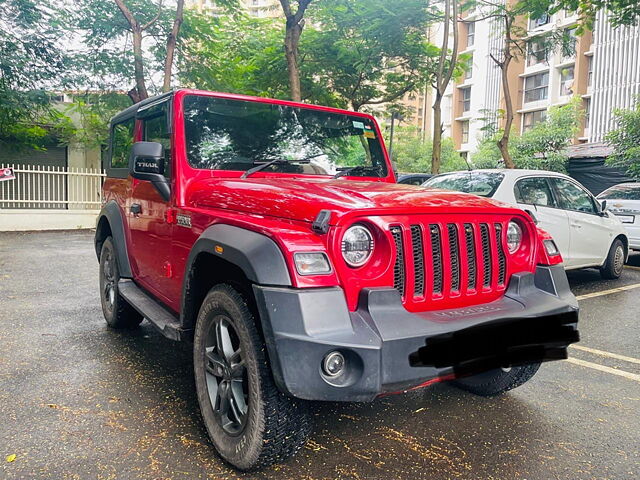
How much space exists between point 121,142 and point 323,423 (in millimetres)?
3209

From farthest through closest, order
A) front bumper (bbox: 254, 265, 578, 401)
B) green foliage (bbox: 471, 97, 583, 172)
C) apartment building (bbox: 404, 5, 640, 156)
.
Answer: apartment building (bbox: 404, 5, 640, 156)
green foliage (bbox: 471, 97, 583, 172)
front bumper (bbox: 254, 265, 578, 401)

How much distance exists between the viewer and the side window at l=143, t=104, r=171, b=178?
3561mm

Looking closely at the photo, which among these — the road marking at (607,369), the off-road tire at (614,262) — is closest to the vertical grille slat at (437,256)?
the road marking at (607,369)

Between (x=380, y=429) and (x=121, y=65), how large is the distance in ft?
44.5

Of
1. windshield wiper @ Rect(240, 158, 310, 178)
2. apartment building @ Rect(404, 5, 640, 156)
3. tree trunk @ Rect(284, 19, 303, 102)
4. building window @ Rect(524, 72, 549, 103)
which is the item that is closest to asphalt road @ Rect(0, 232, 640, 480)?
windshield wiper @ Rect(240, 158, 310, 178)

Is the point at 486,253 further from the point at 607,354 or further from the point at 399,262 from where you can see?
the point at 607,354

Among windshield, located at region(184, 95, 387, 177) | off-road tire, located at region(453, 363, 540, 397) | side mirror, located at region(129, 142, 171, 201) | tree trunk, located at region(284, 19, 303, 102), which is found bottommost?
off-road tire, located at region(453, 363, 540, 397)

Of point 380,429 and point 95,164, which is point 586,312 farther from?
point 95,164

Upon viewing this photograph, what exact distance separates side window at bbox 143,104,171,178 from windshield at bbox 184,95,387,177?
18cm

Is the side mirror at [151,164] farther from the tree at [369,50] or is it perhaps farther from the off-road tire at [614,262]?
the tree at [369,50]

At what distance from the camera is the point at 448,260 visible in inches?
105

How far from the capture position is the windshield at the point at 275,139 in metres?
3.55

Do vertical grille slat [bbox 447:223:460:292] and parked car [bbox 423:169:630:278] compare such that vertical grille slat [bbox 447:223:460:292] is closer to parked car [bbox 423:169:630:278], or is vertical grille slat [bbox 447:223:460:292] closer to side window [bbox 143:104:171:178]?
side window [bbox 143:104:171:178]

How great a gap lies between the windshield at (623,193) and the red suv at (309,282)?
321 inches
